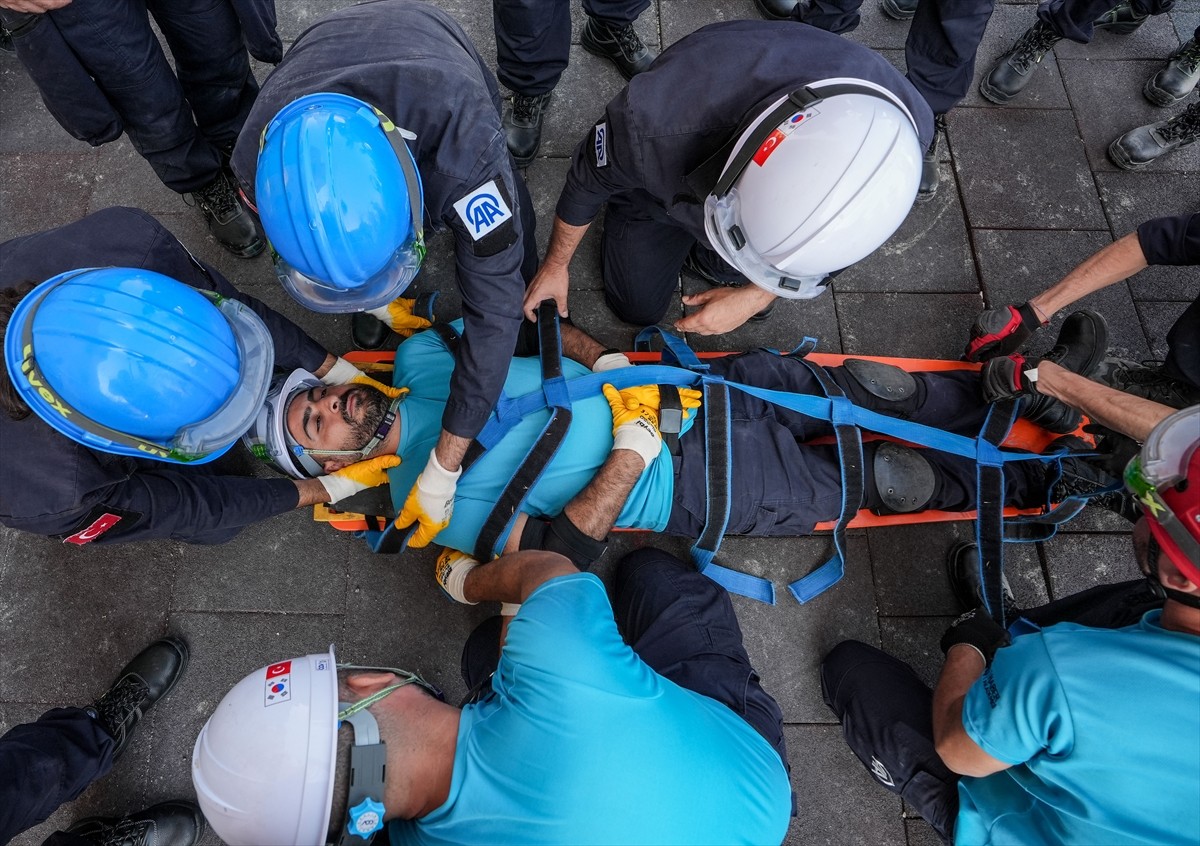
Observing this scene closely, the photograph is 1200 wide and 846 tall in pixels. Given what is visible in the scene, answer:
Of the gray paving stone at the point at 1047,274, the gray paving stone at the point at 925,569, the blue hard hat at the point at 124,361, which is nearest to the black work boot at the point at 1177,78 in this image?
the gray paving stone at the point at 1047,274

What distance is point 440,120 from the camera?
2205 mm

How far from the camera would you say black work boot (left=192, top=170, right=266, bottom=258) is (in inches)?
134

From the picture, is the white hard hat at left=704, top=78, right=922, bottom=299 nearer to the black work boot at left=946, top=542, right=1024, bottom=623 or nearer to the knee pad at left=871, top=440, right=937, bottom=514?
the knee pad at left=871, top=440, right=937, bottom=514

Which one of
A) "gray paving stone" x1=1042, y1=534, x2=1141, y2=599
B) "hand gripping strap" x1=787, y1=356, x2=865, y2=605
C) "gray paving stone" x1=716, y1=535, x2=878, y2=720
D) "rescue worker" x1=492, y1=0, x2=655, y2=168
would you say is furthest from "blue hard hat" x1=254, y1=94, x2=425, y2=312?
"gray paving stone" x1=1042, y1=534, x2=1141, y2=599

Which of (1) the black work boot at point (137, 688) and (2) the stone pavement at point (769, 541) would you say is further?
(2) the stone pavement at point (769, 541)

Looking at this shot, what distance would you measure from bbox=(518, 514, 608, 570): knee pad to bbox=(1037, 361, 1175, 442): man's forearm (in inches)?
76.2

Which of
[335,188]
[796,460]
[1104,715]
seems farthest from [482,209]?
[1104,715]

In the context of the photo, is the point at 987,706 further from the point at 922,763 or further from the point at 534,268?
the point at 534,268

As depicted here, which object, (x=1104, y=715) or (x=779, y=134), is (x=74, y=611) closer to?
(x=779, y=134)

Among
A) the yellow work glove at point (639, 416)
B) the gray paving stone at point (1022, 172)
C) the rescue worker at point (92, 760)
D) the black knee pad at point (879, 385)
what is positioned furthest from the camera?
the gray paving stone at point (1022, 172)

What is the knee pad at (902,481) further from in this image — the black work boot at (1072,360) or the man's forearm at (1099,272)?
the man's forearm at (1099,272)

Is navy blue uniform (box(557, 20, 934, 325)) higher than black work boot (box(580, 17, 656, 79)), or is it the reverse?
navy blue uniform (box(557, 20, 934, 325))

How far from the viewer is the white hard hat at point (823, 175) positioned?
6.88ft

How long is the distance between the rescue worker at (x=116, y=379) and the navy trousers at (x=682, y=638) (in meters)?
1.23
